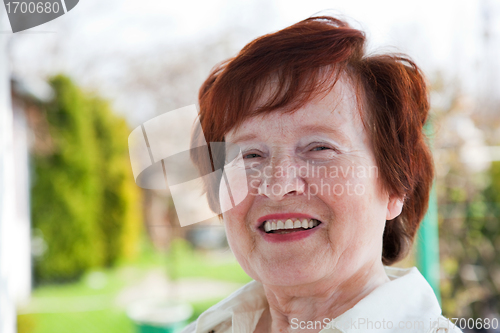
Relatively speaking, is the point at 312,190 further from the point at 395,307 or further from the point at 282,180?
the point at 395,307

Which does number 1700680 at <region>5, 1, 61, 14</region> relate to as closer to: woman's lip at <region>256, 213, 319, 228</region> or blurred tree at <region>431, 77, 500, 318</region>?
woman's lip at <region>256, 213, 319, 228</region>

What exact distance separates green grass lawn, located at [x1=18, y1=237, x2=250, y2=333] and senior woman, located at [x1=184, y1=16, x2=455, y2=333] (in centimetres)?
313

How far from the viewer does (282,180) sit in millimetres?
739

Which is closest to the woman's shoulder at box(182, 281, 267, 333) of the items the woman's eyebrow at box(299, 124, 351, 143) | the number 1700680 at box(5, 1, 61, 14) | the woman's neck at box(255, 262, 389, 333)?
the woman's neck at box(255, 262, 389, 333)

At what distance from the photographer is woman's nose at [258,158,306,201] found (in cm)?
73

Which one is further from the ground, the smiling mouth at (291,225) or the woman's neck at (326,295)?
the smiling mouth at (291,225)

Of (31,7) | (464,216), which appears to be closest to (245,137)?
(31,7)

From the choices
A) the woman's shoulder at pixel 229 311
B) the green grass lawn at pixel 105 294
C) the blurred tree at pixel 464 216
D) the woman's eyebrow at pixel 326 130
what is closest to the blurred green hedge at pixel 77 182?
the green grass lawn at pixel 105 294

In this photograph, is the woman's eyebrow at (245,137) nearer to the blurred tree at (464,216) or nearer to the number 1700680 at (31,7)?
the number 1700680 at (31,7)

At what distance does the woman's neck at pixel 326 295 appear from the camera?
0.82 meters

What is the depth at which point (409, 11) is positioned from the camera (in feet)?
6.56

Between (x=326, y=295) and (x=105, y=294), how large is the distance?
5.05m

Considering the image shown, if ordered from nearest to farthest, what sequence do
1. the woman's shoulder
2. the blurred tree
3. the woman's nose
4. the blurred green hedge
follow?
the woman's nose → the woman's shoulder → the blurred tree → the blurred green hedge

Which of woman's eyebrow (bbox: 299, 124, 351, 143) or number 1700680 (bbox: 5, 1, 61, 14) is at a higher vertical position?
number 1700680 (bbox: 5, 1, 61, 14)
